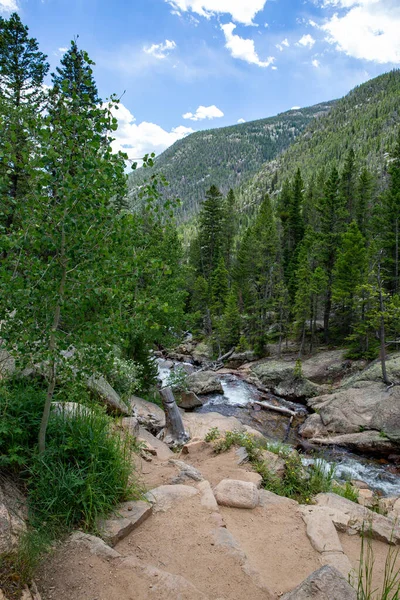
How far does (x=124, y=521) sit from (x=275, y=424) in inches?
564

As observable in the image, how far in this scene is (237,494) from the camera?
19.1ft

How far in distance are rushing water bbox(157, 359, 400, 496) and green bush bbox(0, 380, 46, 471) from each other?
6357mm

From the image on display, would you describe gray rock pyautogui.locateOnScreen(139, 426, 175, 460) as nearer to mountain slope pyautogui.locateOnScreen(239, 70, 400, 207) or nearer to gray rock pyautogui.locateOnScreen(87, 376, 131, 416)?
gray rock pyautogui.locateOnScreen(87, 376, 131, 416)

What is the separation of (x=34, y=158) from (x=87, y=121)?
0.69 meters

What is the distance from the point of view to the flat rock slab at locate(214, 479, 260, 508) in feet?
18.5

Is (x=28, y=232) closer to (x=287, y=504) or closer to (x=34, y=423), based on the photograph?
(x=34, y=423)

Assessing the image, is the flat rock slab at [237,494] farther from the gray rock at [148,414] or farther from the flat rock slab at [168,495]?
the gray rock at [148,414]

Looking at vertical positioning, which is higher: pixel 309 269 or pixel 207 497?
pixel 309 269

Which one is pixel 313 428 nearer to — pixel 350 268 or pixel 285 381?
pixel 285 381

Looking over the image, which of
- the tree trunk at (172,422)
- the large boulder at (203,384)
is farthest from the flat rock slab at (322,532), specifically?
the large boulder at (203,384)

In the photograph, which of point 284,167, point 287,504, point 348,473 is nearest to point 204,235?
point 348,473

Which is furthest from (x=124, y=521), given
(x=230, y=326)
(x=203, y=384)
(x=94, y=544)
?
(x=230, y=326)

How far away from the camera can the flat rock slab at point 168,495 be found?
16.5 ft

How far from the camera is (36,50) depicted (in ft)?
58.4
